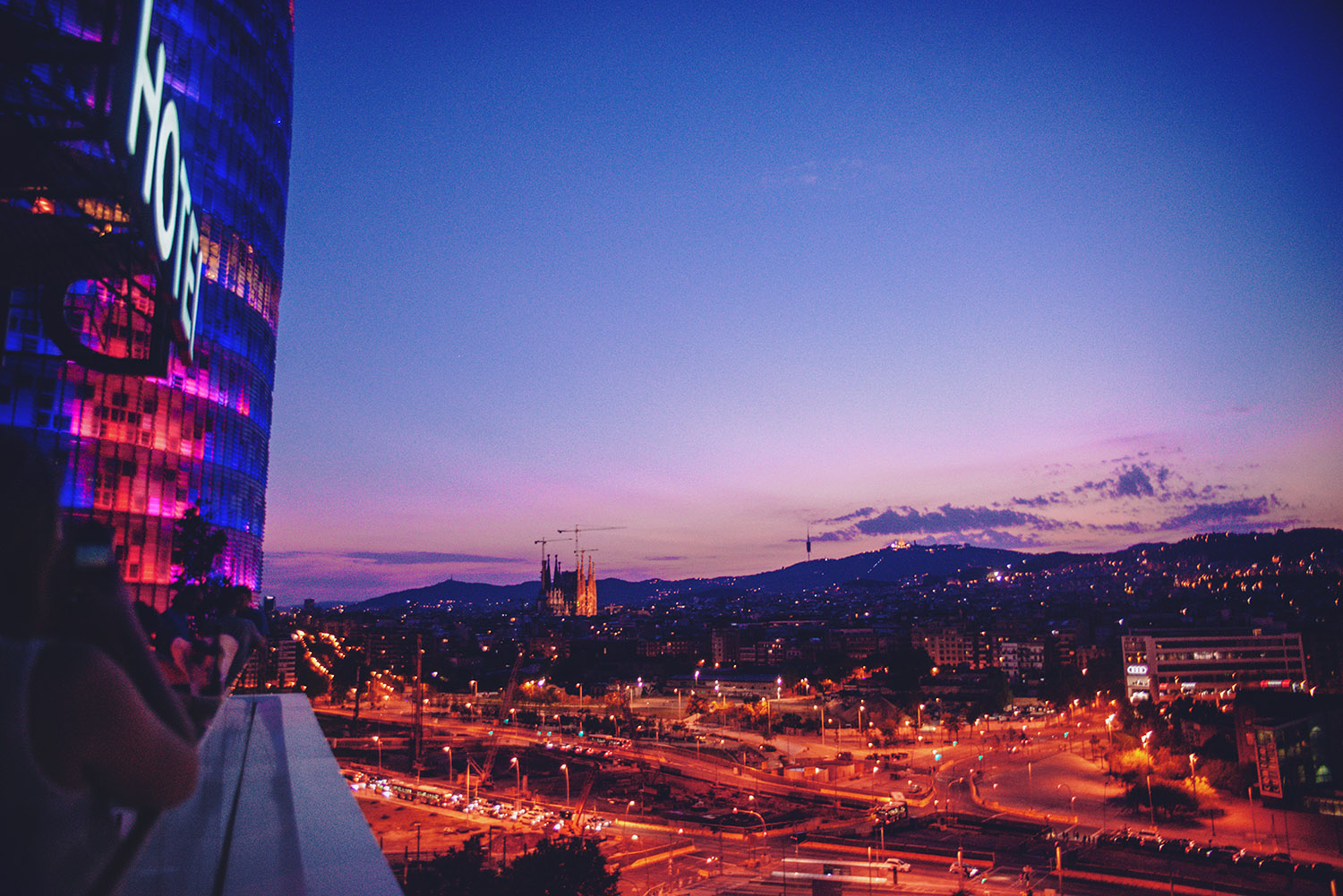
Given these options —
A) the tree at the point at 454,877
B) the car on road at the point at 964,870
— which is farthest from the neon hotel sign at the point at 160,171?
the car on road at the point at 964,870

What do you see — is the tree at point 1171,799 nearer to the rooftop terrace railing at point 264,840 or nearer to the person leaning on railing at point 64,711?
the rooftop terrace railing at point 264,840

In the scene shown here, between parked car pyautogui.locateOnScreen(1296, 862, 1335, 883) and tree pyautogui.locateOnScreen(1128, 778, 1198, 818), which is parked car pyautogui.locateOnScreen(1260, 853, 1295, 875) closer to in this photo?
parked car pyautogui.locateOnScreen(1296, 862, 1335, 883)

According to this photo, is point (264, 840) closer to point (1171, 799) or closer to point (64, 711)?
point (64, 711)

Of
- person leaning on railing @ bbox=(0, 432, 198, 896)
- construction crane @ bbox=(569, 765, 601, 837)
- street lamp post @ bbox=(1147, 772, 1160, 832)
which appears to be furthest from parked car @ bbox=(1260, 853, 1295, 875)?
person leaning on railing @ bbox=(0, 432, 198, 896)

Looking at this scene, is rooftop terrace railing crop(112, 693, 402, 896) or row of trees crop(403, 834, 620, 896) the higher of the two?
rooftop terrace railing crop(112, 693, 402, 896)

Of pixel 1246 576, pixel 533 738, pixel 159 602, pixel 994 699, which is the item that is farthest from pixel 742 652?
pixel 1246 576

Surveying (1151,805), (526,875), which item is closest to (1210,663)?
(1151,805)

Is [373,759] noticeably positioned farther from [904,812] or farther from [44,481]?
[44,481]
